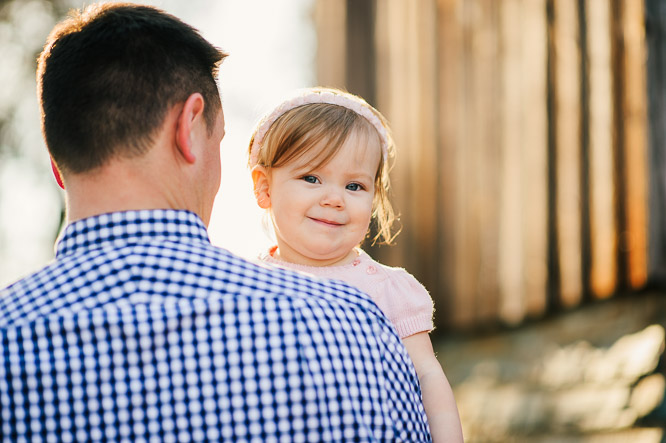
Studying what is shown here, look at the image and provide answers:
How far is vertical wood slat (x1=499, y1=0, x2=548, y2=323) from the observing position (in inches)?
188

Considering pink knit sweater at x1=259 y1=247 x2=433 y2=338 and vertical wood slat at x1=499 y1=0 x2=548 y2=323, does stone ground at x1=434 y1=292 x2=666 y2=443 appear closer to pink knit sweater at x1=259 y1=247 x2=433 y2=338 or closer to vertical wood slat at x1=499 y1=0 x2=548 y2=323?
vertical wood slat at x1=499 y1=0 x2=548 y2=323

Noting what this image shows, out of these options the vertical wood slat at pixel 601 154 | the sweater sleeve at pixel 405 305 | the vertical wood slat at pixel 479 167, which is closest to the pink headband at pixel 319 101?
the sweater sleeve at pixel 405 305

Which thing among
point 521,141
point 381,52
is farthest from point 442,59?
point 521,141

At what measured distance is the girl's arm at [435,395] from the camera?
64.7 inches

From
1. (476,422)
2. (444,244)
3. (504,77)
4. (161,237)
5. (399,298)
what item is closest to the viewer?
(161,237)

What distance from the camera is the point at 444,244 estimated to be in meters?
5.32

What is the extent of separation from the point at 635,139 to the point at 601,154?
27cm

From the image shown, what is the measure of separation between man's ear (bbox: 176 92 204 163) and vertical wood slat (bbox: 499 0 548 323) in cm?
361

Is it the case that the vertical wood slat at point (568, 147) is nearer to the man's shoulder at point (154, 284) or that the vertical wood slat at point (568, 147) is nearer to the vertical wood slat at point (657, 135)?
the vertical wood slat at point (657, 135)

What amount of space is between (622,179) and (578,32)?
2.93 feet

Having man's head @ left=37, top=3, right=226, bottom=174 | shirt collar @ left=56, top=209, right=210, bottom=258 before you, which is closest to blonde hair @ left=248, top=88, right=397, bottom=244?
man's head @ left=37, top=3, right=226, bottom=174

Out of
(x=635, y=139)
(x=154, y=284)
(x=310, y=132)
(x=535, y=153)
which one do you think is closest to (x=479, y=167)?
(x=535, y=153)

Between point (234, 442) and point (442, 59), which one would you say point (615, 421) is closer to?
point (234, 442)

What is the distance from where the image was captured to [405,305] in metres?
1.77
